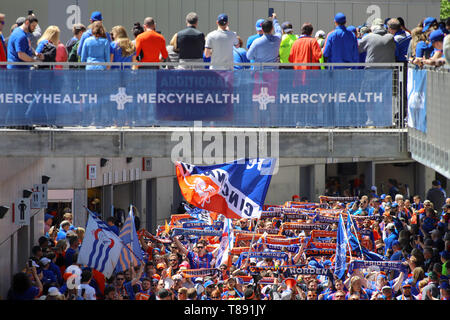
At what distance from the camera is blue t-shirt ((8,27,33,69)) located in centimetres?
1688

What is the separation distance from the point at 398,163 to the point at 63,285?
41371 millimetres

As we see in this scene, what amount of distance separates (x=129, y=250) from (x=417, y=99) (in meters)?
5.43

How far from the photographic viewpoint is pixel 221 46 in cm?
1708

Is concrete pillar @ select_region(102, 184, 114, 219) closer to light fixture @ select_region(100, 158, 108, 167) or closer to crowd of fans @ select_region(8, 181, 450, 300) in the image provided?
light fixture @ select_region(100, 158, 108, 167)

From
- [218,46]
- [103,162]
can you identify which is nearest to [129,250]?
[218,46]

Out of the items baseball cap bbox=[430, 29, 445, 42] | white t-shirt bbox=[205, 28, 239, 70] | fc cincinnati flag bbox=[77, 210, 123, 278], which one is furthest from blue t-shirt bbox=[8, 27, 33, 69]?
baseball cap bbox=[430, 29, 445, 42]

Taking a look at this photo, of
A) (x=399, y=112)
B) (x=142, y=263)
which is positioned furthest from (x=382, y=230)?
(x=142, y=263)

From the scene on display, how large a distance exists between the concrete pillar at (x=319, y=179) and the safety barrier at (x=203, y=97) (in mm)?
31447

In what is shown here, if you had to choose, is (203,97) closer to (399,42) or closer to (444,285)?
(399,42)

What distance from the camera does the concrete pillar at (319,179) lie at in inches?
1913

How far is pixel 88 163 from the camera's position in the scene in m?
29.2

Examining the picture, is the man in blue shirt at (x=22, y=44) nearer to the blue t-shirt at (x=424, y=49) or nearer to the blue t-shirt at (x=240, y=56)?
the blue t-shirt at (x=240, y=56)

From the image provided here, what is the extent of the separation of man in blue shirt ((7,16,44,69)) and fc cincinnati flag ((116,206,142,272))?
347 cm
